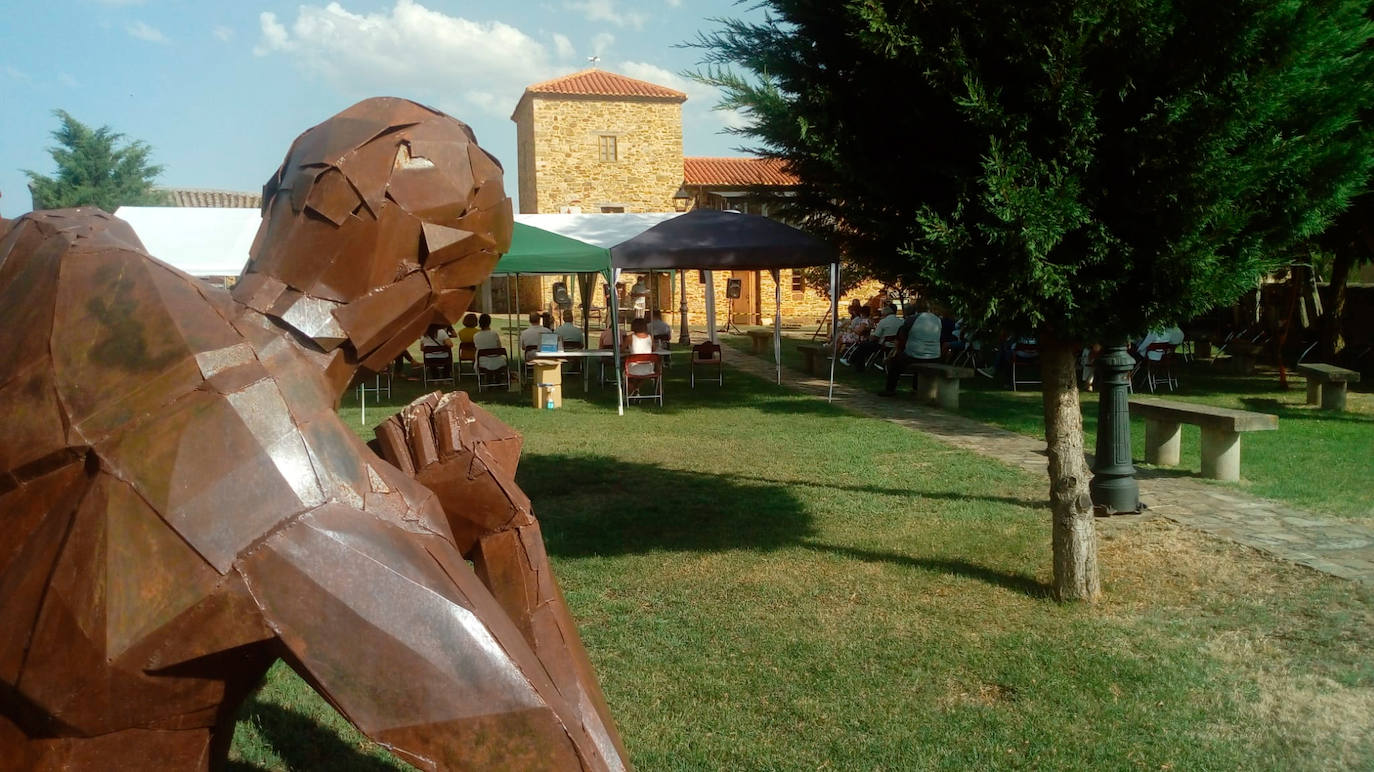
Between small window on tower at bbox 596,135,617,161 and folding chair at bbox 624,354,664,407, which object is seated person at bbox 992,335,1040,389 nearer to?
folding chair at bbox 624,354,664,407

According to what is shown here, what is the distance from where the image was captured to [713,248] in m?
13.1

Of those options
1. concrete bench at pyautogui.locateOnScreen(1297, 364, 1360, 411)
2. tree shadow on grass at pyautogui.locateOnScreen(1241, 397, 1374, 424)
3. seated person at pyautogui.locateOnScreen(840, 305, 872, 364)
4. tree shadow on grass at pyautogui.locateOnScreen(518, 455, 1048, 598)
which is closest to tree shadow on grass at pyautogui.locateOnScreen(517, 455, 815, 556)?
tree shadow on grass at pyautogui.locateOnScreen(518, 455, 1048, 598)

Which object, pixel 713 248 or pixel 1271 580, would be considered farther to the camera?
pixel 713 248

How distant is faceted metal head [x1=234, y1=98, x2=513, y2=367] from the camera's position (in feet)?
6.13

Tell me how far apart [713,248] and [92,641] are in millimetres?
11894

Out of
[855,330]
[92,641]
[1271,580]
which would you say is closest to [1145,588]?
[1271,580]

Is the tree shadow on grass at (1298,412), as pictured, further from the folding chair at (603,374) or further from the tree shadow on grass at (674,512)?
the folding chair at (603,374)

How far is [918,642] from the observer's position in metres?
4.89

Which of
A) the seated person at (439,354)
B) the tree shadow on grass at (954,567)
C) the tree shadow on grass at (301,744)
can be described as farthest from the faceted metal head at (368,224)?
the seated person at (439,354)

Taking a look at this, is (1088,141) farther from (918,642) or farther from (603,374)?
(603,374)

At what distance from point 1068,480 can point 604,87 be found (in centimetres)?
3531

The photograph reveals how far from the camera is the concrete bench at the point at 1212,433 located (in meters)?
8.41

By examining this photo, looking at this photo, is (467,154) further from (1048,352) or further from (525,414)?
(525,414)

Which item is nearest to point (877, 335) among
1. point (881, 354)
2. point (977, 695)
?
point (881, 354)
